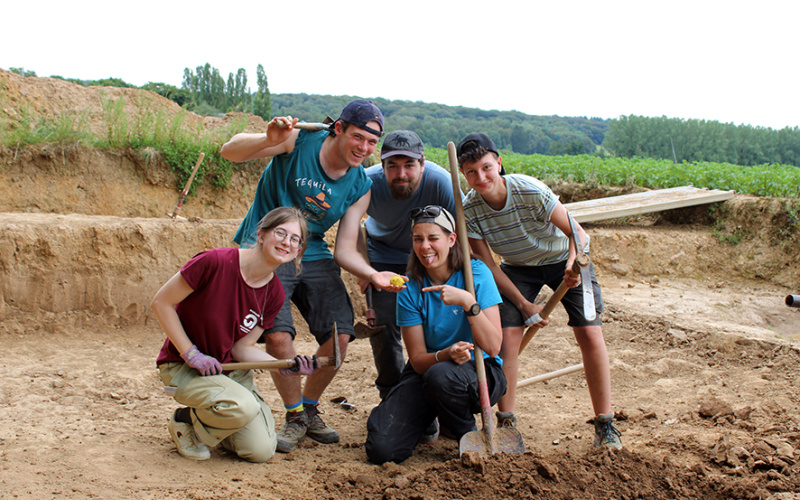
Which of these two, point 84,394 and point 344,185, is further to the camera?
point 84,394

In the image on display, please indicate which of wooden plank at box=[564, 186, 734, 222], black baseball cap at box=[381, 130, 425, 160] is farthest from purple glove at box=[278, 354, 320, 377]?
wooden plank at box=[564, 186, 734, 222]

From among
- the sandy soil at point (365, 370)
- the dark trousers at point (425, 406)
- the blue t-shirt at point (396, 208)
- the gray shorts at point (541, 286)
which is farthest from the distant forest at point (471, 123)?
the dark trousers at point (425, 406)

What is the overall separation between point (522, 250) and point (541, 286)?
30 centimetres

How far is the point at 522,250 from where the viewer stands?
3.40 metres

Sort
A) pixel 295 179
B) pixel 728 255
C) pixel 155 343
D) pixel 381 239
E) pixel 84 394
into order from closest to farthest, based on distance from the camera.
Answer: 1. pixel 295 179
2. pixel 381 239
3. pixel 84 394
4. pixel 155 343
5. pixel 728 255

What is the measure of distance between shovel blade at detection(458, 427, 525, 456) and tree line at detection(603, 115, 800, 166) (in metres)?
22.8

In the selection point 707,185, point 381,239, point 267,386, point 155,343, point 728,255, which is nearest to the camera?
point 381,239

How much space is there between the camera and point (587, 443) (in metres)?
3.52

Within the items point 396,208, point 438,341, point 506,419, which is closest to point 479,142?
point 396,208

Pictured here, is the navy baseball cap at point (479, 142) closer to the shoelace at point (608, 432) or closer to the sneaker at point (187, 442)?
the shoelace at point (608, 432)

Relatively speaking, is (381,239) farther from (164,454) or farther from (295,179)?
(164,454)

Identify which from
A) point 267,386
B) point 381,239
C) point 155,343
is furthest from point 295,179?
point 155,343

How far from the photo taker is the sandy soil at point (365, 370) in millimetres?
2707

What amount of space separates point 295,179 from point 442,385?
4.74 feet
